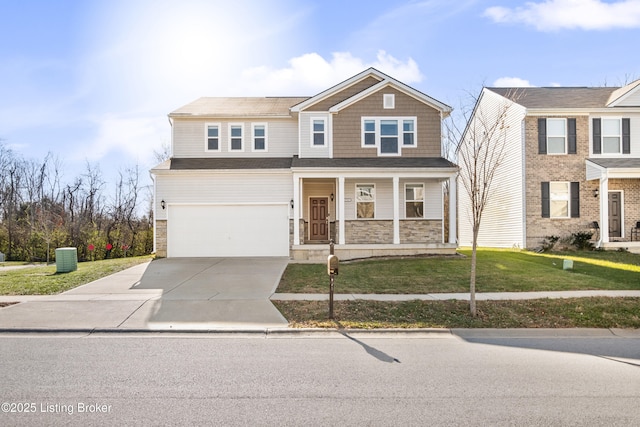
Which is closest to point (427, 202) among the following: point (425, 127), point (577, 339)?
point (425, 127)

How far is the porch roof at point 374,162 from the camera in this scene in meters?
18.0

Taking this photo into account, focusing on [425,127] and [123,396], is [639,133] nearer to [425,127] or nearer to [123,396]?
[425,127]

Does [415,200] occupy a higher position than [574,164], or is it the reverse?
[574,164]

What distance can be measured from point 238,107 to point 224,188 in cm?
488

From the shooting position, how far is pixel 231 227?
61.7 feet

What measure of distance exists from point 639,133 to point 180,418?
23.5 meters

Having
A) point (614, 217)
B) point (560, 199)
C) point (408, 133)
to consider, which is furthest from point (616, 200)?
point (408, 133)

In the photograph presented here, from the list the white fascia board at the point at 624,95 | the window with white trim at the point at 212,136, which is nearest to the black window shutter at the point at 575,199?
the white fascia board at the point at 624,95

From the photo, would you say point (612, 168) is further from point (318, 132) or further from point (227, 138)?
point (227, 138)

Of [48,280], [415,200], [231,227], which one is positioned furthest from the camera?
[415,200]

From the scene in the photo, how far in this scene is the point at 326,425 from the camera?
4.09m

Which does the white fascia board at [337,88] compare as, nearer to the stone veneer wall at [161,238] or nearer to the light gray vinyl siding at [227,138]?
the light gray vinyl siding at [227,138]

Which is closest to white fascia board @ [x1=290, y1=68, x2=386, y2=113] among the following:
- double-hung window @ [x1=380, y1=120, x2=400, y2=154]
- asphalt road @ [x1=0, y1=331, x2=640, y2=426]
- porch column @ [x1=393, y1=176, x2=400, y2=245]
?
double-hung window @ [x1=380, y1=120, x2=400, y2=154]

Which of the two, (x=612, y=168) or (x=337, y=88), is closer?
(x=612, y=168)
